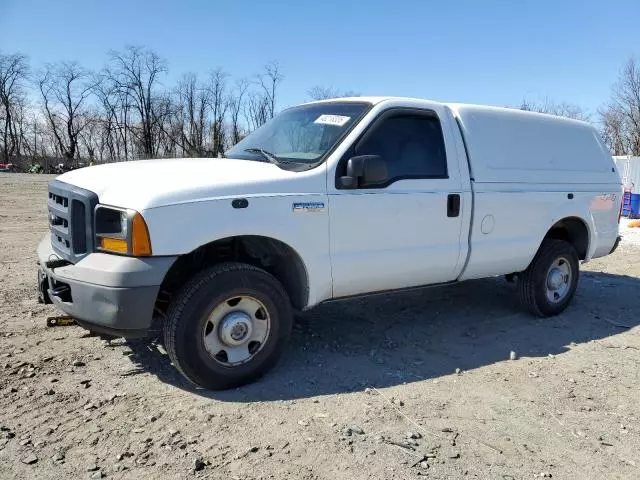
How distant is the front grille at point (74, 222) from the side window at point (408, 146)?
1914 mm

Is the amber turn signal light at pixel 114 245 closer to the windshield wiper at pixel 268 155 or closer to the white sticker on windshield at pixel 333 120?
the windshield wiper at pixel 268 155

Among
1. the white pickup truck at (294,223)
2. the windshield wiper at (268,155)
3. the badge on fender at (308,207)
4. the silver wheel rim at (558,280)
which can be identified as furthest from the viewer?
the silver wheel rim at (558,280)

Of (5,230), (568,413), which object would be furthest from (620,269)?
(5,230)

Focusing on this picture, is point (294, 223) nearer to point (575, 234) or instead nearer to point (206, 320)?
point (206, 320)

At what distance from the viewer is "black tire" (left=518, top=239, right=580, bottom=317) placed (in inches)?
209

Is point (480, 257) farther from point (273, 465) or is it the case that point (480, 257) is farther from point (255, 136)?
point (273, 465)

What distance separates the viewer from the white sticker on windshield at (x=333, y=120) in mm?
4056

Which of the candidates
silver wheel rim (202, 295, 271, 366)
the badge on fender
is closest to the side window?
the badge on fender

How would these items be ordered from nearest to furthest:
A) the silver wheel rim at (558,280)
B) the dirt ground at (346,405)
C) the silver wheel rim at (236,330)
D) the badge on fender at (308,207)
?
the dirt ground at (346,405) < the silver wheel rim at (236,330) < the badge on fender at (308,207) < the silver wheel rim at (558,280)

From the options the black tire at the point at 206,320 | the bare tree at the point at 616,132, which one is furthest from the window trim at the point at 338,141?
the bare tree at the point at 616,132

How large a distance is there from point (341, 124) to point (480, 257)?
178 centimetres

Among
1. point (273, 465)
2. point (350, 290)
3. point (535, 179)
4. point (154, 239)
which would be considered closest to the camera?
point (273, 465)

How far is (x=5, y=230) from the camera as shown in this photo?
10586 millimetres

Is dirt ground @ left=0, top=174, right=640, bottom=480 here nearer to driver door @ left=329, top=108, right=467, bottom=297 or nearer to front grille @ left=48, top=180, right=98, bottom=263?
driver door @ left=329, top=108, right=467, bottom=297
